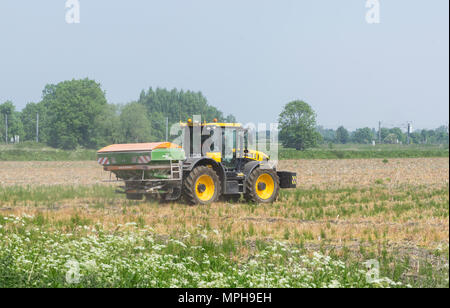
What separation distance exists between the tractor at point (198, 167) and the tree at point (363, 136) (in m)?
61.1

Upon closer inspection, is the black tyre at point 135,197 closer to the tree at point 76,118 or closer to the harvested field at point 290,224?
the harvested field at point 290,224

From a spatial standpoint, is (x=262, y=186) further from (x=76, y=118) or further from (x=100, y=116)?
(x=76, y=118)

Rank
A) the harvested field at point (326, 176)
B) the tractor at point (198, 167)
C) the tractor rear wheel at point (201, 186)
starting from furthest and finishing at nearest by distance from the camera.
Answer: the harvested field at point (326, 176) → the tractor rear wheel at point (201, 186) → the tractor at point (198, 167)

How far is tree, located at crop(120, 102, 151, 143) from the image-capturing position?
55219 mm

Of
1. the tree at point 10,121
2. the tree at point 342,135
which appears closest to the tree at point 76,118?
the tree at point 10,121

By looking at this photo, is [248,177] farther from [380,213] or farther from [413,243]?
[413,243]

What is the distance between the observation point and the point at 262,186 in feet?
58.2

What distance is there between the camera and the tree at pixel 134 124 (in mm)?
55219

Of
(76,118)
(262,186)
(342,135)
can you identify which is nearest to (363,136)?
(342,135)

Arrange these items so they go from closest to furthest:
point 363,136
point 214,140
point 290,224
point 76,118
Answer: point 290,224
point 214,140
point 76,118
point 363,136

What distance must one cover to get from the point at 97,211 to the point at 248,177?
4.91 m

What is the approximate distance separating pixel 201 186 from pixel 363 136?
210ft

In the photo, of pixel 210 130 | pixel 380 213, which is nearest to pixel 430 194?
pixel 380 213

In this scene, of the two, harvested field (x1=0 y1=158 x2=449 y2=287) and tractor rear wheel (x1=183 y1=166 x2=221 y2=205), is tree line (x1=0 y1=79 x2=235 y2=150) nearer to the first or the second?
harvested field (x1=0 y1=158 x2=449 y2=287)
